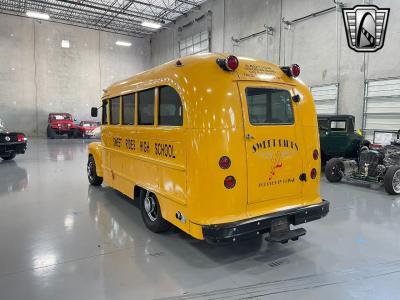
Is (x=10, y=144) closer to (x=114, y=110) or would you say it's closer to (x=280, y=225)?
(x=114, y=110)

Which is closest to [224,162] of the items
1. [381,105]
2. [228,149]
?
[228,149]

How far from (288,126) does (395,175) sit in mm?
4153

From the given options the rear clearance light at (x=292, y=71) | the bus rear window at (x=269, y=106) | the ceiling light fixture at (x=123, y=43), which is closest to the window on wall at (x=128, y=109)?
the bus rear window at (x=269, y=106)

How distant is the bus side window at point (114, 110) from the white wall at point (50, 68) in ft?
62.4

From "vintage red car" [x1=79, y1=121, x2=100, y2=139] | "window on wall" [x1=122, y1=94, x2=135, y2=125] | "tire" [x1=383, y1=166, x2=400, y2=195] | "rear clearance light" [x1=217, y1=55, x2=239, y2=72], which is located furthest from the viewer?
"vintage red car" [x1=79, y1=121, x2=100, y2=139]

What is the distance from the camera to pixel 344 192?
651 cm

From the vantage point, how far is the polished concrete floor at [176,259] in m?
2.78

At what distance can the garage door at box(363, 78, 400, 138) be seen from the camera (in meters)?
9.60

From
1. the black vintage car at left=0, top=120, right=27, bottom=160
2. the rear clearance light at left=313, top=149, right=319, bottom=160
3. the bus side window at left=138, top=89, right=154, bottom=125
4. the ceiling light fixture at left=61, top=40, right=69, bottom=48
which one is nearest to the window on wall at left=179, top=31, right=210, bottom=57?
the ceiling light fixture at left=61, top=40, right=69, bottom=48

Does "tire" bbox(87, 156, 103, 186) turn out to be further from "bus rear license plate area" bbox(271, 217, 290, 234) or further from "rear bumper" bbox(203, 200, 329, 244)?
"bus rear license plate area" bbox(271, 217, 290, 234)

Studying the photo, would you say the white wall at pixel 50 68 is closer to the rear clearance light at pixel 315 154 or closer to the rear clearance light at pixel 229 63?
the rear clearance light at pixel 229 63

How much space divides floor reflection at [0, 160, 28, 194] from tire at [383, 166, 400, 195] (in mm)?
7691

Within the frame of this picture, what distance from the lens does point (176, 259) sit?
3.38 meters

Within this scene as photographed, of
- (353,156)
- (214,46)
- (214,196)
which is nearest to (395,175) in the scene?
(353,156)
